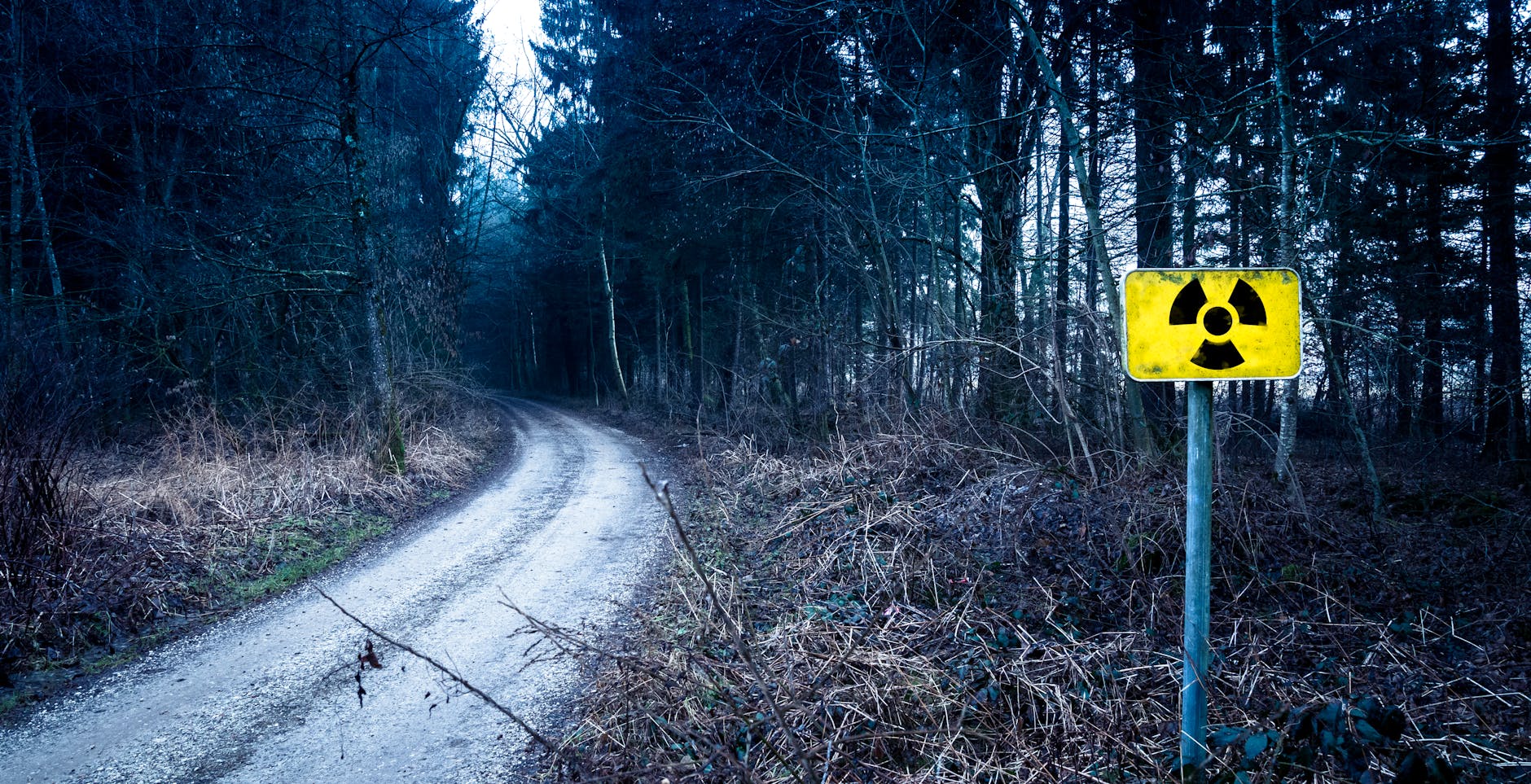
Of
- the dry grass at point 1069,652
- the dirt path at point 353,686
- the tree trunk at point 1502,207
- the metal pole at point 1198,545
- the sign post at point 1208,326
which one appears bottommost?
the dirt path at point 353,686

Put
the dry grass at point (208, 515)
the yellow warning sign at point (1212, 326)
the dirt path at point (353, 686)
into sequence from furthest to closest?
the dry grass at point (208, 515), the dirt path at point (353, 686), the yellow warning sign at point (1212, 326)

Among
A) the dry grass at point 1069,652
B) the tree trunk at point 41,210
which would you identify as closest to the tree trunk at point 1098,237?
the dry grass at point 1069,652

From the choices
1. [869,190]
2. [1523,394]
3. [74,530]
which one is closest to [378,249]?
[74,530]

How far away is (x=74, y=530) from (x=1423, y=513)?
13895 millimetres

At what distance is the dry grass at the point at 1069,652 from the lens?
2918 mm

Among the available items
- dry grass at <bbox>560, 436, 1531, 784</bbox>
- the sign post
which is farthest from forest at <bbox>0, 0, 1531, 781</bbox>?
the sign post

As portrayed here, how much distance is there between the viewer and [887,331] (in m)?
10.5

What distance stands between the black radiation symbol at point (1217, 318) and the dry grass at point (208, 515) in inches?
266

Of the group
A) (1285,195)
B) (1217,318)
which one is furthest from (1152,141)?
(1217,318)

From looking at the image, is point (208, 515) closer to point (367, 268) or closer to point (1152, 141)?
point (367, 268)

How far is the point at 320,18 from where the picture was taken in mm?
9961

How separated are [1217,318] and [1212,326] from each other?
33mm

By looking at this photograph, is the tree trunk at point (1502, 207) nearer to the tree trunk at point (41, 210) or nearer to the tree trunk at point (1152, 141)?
the tree trunk at point (1152, 141)

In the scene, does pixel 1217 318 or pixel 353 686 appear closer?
pixel 1217 318
